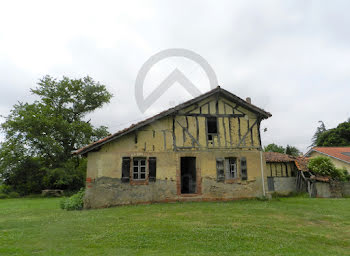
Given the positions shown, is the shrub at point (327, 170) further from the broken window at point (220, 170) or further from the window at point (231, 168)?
the broken window at point (220, 170)

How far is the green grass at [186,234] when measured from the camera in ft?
16.3

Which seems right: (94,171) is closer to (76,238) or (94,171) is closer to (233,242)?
(76,238)

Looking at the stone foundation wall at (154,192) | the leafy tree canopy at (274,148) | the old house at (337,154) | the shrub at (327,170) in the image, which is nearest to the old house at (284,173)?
the shrub at (327,170)

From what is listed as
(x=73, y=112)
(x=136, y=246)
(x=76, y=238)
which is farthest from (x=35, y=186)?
(x=136, y=246)

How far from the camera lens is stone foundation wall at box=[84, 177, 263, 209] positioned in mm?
10570

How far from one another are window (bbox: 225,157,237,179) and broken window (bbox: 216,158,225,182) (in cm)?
38

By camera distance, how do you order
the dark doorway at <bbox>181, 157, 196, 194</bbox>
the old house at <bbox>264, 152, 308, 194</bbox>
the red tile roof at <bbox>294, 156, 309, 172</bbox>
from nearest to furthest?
the dark doorway at <bbox>181, 157, 196, 194</bbox>
the red tile roof at <bbox>294, 156, 309, 172</bbox>
the old house at <bbox>264, 152, 308, 194</bbox>

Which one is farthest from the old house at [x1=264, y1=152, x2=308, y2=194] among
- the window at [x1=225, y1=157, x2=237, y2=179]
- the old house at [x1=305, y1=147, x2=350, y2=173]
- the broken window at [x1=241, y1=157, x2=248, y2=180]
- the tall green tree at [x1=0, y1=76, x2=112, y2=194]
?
the tall green tree at [x1=0, y1=76, x2=112, y2=194]

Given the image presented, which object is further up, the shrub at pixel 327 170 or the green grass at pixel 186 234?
the shrub at pixel 327 170

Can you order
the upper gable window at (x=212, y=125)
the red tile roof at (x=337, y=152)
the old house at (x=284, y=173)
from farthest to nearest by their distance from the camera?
the red tile roof at (x=337, y=152), the old house at (x=284, y=173), the upper gable window at (x=212, y=125)

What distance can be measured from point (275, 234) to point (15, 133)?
25637 millimetres

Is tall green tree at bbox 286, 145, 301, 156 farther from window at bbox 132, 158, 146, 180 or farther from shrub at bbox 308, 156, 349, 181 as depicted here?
window at bbox 132, 158, 146, 180

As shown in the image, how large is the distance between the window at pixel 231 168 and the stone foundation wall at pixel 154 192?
1.48ft

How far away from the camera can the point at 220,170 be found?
11828mm
